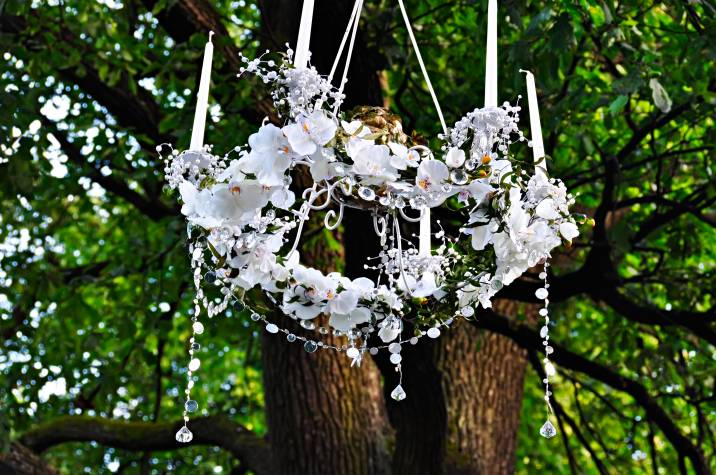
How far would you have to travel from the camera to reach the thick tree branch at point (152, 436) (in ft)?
16.3

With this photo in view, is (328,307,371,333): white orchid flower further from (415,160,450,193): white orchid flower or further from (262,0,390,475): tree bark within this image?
(262,0,390,475): tree bark

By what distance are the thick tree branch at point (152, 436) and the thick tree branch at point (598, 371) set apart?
1.27 metres

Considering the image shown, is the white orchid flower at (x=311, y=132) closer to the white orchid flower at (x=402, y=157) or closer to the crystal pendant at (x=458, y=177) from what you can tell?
the white orchid flower at (x=402, y=157)

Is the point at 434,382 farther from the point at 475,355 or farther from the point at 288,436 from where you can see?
the point at 288,436

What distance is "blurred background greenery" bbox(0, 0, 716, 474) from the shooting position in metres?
3.90

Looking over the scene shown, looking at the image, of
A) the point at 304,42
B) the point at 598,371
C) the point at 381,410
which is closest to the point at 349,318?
the point at 304,42

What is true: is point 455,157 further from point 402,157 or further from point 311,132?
point 311,132

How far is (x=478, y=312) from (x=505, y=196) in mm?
2157

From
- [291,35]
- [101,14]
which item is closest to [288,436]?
[291,35]

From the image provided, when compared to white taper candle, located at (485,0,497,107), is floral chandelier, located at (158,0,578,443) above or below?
below

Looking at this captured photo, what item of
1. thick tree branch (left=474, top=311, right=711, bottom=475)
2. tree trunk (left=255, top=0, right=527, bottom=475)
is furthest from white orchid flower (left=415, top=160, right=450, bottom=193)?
tree trunk (left=255, top=0, right=527, bottom=475)

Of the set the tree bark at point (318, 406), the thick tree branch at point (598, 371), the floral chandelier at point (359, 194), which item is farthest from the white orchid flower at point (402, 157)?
the tree bark at point (318, 406)

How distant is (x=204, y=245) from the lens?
6.51ft

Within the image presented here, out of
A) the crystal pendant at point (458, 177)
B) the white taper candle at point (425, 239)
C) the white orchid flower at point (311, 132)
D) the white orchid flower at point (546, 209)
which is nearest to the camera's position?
the white orchid flower at point (311, 132)
